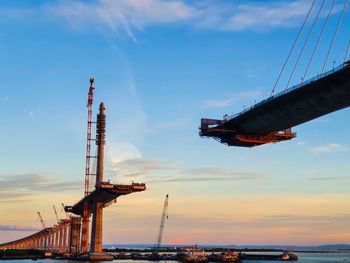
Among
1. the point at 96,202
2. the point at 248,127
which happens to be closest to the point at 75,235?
the point at 96,202

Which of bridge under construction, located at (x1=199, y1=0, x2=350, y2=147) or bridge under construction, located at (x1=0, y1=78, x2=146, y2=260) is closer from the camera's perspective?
bridge under construction, located at (x1=199, y1=0, x2=350, y2=147)

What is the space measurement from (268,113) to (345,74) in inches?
Answer: 1044

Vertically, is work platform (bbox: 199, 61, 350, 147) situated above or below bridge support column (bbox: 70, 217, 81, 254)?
above

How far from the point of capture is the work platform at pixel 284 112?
7994 centimetres

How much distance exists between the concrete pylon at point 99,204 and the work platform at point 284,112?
4897 cm

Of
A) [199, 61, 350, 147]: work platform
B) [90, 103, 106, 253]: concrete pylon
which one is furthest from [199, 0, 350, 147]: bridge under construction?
[90, 103, 106, 253]: concrete pylon

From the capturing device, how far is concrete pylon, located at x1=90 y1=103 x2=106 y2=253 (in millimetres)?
142500

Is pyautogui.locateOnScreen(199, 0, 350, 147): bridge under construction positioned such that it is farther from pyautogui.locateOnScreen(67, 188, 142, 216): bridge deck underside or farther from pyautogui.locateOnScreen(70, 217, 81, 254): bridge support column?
pyautogui.locateOnScreen(70, 217, 81, 254): bridge support column

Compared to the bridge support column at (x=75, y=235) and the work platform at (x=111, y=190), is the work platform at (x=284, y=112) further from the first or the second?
the bridge support column at (x=75, y=235)

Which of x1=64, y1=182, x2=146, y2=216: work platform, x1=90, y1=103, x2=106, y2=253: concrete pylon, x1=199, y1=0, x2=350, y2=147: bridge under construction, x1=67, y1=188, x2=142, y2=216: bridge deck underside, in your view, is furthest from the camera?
x1=90, y1=103, x2=106, y2=253: concrete pylon

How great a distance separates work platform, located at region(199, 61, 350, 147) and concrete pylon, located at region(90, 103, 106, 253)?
49.0 m

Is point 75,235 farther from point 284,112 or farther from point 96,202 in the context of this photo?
point 284,112

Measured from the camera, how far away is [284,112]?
316 ft

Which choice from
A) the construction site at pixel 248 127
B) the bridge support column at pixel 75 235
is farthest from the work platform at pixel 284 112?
the bridge support column at pixel 75 235
